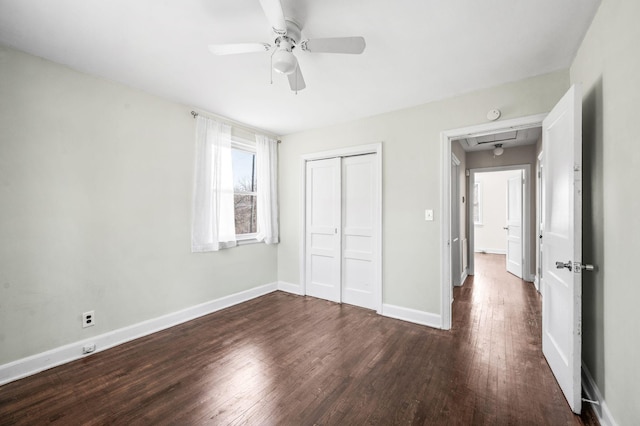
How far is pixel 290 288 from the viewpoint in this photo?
4.38 metres

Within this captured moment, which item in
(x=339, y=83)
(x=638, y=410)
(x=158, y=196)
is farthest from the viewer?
(x=158, y=196)

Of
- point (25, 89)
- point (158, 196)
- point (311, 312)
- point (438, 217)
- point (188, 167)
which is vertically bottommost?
point (311, 312)

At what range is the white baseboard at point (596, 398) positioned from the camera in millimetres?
1548

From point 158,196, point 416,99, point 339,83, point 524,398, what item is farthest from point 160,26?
point 524,398

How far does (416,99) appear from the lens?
3.06 metres

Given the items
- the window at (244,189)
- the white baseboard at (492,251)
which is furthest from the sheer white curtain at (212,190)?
the white baseboard at (492,251)

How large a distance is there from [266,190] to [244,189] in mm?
336

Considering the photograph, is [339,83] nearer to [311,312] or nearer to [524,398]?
[311,312]

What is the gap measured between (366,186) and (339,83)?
1.44 metres

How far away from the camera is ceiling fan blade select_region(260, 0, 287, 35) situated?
56.4 inches

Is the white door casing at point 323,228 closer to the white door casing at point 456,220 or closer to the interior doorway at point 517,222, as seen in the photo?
the white door casing at point 456,220

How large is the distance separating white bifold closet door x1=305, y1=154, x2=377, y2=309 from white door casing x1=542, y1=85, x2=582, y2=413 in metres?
1.79

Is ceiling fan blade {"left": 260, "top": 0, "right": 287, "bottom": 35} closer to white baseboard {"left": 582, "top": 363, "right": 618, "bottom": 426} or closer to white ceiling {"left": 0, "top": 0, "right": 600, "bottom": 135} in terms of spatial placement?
white ceiling {"left": 0, "top": 0, "right": 600, "bottom": 135}

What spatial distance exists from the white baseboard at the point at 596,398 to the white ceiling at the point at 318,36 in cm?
241
